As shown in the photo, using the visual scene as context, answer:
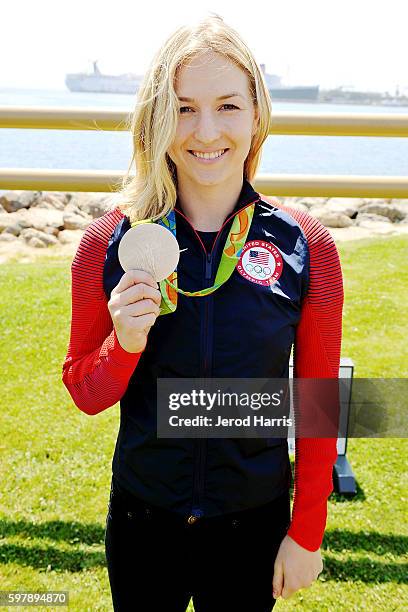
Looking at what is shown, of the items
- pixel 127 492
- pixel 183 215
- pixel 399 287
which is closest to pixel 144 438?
pixel 127 492

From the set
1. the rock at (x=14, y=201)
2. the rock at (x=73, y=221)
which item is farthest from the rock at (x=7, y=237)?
the rock at (x=14, y=201)

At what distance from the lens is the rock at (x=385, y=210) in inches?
513

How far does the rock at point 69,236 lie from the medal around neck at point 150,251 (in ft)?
30.8

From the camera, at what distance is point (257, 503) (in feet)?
5.08

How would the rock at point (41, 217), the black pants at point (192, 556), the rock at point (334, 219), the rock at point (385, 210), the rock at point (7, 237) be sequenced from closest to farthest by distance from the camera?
the black pants at point (192, 556) → the rock at point (7, 237) → the rock at point (41, 217) → the rock at point (334, 219) → the rock at point (385, 210)

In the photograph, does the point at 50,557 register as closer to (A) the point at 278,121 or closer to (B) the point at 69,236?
(A) the point at 278,121

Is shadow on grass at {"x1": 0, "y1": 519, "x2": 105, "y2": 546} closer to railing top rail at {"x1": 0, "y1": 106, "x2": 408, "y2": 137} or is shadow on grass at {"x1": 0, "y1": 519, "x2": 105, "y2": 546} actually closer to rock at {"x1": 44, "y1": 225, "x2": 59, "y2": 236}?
railing top rail at {"x1": 0, "y1": 106, "x2": 408, "y2": 137}

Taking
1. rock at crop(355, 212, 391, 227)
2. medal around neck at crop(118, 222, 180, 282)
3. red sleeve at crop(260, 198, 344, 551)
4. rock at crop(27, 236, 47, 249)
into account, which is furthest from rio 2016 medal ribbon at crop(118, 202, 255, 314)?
rock at crop(355, 212, 391, 227)

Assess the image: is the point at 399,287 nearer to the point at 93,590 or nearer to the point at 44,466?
the point at 44,466

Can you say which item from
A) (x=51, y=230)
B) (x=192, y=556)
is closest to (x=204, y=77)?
(x=192, y=556)

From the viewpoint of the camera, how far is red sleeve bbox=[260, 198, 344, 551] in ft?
4.93

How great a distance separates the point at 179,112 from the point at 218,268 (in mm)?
387

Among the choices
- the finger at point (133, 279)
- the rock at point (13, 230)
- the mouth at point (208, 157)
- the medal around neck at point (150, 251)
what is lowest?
the rock at point (13, 230)

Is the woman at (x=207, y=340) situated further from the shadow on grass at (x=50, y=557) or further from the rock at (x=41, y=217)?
the rock at (x=41, y=217)
